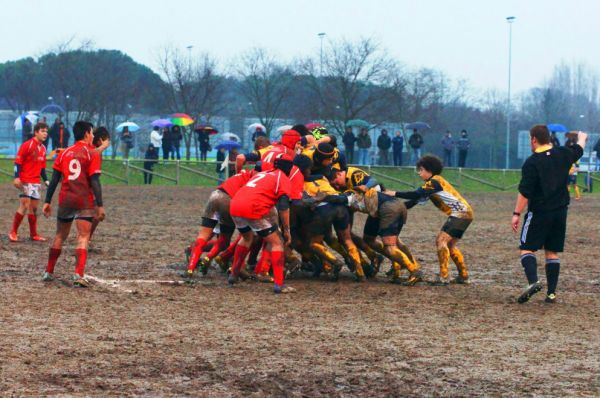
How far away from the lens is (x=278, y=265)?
11844 millimetres

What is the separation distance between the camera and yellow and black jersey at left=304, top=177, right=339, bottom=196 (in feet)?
42.8

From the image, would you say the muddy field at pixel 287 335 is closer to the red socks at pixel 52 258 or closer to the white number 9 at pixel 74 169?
the red socks at pixel 52 258

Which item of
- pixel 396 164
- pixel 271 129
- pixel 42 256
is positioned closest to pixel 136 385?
pixel 42 256

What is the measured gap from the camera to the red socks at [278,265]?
38.7ft

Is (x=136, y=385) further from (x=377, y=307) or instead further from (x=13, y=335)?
(x=377, y=307)

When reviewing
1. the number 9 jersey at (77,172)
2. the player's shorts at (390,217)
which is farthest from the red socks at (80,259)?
the player's shorts at (390,217)

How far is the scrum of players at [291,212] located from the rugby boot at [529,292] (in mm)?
1726

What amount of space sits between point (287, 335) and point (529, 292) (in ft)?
10.8

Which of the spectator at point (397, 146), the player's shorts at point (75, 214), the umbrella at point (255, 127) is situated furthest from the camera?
the umbrella at point (255, 127)

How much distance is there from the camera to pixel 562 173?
11.4 m

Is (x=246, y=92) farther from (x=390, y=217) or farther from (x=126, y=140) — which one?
(x=390, y=217)

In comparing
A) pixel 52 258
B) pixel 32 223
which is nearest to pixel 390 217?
pixel 52 258

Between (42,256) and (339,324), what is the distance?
6631 mm

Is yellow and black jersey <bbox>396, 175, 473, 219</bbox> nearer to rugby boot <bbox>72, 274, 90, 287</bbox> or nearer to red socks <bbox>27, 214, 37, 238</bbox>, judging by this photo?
rugby boot <bbox>72, 274, 90, 287</bbox>
